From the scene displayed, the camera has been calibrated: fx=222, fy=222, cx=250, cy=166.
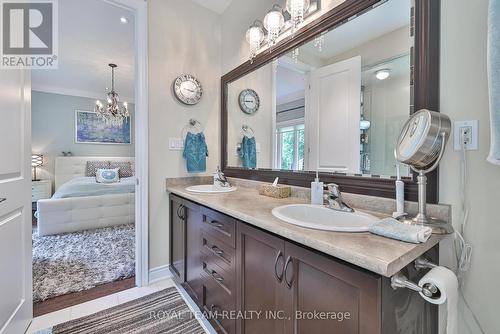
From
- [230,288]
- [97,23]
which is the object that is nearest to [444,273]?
[230,288]

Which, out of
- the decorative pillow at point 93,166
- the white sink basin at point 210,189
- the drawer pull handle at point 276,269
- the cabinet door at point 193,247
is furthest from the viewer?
the decorative pillow at point 93,166

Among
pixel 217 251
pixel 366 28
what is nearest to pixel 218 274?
pixel 217 251

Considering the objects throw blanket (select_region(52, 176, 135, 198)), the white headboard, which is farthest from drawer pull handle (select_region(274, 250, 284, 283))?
the white headboard

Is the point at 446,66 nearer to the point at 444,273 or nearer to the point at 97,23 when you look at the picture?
the point at 444,273

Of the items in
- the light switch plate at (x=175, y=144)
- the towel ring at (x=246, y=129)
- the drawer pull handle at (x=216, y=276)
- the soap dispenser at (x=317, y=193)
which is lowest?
the drawer pull handle at (x=216, y=276)

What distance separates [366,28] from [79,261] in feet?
10.5

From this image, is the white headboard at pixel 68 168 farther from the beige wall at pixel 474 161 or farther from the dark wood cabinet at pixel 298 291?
the beige wall at pixel 474 161

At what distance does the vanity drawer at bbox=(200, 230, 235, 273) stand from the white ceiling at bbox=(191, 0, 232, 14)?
2206 mm

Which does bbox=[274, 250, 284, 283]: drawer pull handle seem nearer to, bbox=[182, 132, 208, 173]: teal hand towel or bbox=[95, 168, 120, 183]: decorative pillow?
bbox=[182, 132, 208, 173]: teal hand towel

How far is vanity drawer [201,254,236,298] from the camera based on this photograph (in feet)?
3.94

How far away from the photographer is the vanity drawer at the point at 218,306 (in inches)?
47.5

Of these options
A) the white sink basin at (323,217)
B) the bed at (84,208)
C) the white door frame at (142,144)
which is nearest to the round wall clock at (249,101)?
the white door frame at (142,144)

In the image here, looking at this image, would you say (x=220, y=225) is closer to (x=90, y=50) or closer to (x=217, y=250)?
(x=217, y=250)

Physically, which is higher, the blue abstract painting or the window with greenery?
the blue abstract painting
